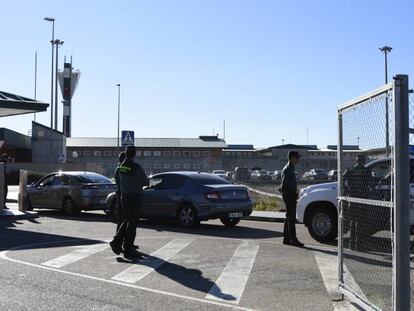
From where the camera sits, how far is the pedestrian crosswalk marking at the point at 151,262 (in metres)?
8.55

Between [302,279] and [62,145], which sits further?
[62,145]

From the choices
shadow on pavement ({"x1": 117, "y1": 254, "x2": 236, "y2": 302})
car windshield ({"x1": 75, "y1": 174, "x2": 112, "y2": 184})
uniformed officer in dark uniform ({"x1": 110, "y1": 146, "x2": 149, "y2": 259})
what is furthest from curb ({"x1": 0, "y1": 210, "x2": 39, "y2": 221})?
shadow on pavement ({"x1": 117, "y1": 254, "x2": 236, "y2": 302})

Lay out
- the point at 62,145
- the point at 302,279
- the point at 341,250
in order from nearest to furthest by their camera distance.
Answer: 1. the point at 341,250
2. the point at 302,279
3. the point at 62,145

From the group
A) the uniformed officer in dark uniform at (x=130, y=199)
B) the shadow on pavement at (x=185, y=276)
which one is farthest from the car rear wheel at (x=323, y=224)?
the uniformed officer in dark uniform at (x=130, y=199)

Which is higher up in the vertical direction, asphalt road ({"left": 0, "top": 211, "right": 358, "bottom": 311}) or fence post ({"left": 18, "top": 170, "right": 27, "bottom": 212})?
fence post ({"left": 18, "top": 170, "right": 27, "bottom": 212})

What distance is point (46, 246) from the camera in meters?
11.8

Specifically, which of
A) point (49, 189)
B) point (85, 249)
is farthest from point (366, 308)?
point (49, 189)

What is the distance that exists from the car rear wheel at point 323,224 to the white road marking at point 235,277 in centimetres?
197

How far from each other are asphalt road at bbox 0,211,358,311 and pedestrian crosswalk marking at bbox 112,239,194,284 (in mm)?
14

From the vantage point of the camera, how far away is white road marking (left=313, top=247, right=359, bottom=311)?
686cm

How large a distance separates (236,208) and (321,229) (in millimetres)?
2802

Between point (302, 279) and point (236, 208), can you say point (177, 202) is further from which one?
point (302, 279)

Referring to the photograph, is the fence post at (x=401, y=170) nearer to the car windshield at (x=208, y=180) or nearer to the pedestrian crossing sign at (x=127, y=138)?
the car windshield at (x=208, y=180)

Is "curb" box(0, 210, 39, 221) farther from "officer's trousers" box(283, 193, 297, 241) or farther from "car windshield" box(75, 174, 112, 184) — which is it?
"officer's trousers" box(283, 193, 297, 241)
